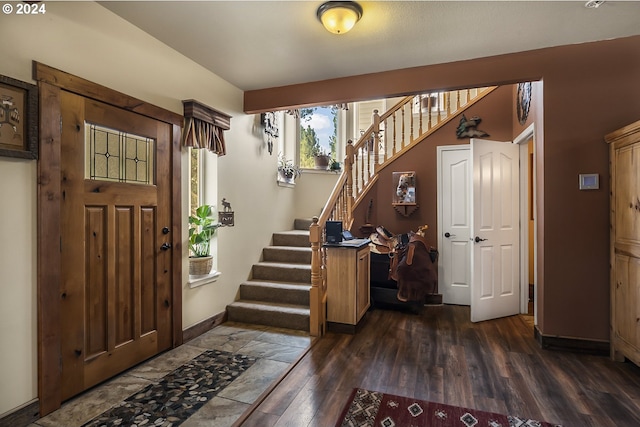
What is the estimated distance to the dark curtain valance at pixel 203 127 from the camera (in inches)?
117

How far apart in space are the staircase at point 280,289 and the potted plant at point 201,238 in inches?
26.8

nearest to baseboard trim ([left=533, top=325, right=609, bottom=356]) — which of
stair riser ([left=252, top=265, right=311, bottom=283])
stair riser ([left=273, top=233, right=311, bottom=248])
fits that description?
stair riser ([left=252, top=265, right=311, bottom=283])

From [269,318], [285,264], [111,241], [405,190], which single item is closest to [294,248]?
[285,264]

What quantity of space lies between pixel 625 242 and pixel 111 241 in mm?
3912

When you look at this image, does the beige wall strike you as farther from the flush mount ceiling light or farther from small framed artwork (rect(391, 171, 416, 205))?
small framed artwork (rect(391, 171, 416, 205))

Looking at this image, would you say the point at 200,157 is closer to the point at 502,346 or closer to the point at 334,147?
the point at 334,147

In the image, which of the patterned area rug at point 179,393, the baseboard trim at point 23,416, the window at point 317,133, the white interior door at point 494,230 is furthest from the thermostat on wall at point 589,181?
the baseboard trim at point 23,416

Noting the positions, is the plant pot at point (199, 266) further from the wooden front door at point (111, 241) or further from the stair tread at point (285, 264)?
the stair tread at point (285, 264)

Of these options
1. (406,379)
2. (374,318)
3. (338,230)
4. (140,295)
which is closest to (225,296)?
(140,295)

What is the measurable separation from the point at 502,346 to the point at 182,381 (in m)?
2.77

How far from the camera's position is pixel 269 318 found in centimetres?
347

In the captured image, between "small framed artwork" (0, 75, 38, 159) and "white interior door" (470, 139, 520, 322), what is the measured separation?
12.6 ft

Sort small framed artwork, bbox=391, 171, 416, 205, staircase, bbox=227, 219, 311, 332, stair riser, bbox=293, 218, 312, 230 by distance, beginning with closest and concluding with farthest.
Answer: staircase, bbox=227, 219, 311, 332 → small framed artwork, bbox=391, 171, 416, 205 → stair riser, bbox=293, 218, 312, 230

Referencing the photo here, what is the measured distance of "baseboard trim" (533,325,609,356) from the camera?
274 centimetres
